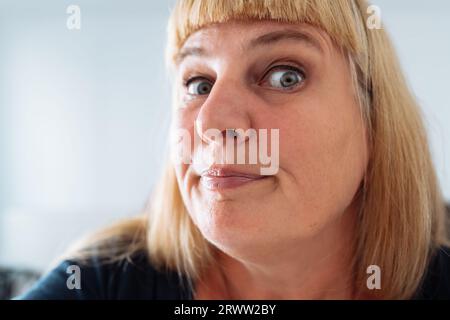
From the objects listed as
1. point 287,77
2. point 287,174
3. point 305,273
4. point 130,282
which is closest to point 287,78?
point 287,77

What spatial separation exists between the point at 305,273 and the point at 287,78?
0.86 ft

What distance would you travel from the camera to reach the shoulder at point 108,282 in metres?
0.60

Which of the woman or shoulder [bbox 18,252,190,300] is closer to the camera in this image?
the woman

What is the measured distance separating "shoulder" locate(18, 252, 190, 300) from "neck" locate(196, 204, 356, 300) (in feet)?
0.17

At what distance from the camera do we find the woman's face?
47 centimetres

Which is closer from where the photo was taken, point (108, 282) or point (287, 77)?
point (287, 77)

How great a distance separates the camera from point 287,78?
0.50 m

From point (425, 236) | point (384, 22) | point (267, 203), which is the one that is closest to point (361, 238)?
point (425, 236)

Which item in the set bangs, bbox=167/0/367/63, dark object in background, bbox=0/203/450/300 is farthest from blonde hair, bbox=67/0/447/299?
dark object in background, bbox=0/203/450/300

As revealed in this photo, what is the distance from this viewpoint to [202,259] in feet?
2.06

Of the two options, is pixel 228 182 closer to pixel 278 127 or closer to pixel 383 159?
pixel 278 127

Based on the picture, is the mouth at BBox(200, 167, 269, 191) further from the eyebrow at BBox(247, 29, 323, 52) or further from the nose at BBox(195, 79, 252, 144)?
the eyebrow at BBox(247, 29, 323, 52)

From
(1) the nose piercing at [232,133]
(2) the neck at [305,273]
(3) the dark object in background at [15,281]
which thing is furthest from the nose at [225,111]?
(3) the dark object in background at [15,281]
